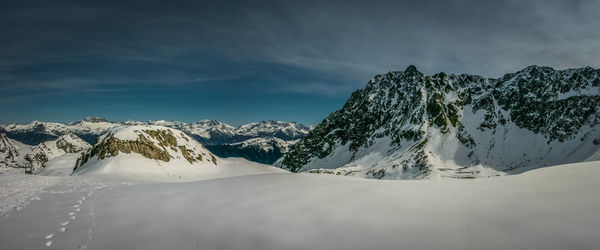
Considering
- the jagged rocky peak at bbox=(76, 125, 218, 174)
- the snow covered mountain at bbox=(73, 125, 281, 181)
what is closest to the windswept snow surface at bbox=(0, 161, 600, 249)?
the snow covered mountain at bbox=(73, 125, 281, 181)

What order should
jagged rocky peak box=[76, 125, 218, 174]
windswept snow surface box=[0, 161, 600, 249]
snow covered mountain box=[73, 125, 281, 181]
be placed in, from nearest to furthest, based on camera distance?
windswept snow surface box=[0, 161, 600, 249], snow covered mountain box=[73, 125, 281, 181], jagged rocky peak box=[76, 125, 218, 174]

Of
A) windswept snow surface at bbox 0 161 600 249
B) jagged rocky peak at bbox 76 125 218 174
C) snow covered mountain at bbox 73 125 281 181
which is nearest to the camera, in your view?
windswept snow surface at bbox 0 161 600 249

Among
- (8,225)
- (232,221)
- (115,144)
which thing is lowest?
(8,225)

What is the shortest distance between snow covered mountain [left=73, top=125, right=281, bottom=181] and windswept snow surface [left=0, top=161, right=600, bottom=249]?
31.4 metres

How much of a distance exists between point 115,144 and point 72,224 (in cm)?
4565

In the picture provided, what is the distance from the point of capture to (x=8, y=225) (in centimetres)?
894

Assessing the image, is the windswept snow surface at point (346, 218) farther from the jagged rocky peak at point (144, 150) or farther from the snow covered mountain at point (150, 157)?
the jagged rocky peak at point (144, 150)

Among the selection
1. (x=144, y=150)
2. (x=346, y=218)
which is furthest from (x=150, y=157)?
(x=346, y=218)

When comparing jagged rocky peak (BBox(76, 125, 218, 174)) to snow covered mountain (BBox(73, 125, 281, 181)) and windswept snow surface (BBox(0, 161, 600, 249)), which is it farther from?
windswept snow surface (BBox(0, 161, 600, 249))

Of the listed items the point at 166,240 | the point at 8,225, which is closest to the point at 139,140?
the point at 8,225

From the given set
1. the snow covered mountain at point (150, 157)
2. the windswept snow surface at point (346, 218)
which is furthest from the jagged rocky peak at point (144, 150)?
the windswept snow surface at point (346, 218)

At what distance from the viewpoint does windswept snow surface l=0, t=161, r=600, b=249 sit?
5324mm

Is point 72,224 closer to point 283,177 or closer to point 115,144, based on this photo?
point 283,177

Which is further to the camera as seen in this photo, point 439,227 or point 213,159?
point 213,159
